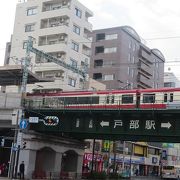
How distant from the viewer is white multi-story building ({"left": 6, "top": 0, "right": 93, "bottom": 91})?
77.2 metres

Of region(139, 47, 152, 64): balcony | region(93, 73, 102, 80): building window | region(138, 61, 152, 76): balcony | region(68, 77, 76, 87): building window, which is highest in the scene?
region(139, 47, 152, 64): balcony

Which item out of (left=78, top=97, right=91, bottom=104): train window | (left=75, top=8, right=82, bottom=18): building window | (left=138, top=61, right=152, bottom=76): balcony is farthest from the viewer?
(left=138, top=61, right=152, bottom=76): balcony

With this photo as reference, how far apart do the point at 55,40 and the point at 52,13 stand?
16.7 feet

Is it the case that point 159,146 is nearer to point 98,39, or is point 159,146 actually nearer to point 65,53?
point 98,39

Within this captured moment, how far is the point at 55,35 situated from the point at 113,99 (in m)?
35.2

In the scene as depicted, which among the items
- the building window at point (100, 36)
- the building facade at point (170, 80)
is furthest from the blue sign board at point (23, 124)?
the building facade at point (170, 80)

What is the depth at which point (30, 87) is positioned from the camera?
78.9 m

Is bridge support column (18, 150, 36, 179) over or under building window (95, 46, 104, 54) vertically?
under

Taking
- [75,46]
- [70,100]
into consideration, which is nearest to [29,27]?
[75,46]

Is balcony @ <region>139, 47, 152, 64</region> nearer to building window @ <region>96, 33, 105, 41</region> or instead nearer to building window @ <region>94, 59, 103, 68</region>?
building window @ <region>96, 33, 105, 41</region>

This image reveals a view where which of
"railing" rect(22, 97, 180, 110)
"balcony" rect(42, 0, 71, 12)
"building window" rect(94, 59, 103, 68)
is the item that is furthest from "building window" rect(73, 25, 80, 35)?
"railing" rect(22, 97, 180, 110)

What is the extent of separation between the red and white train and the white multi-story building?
2387cm

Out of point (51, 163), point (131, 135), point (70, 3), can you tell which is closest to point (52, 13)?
point (70, 3)

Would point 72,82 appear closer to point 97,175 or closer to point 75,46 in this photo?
point 75,46
